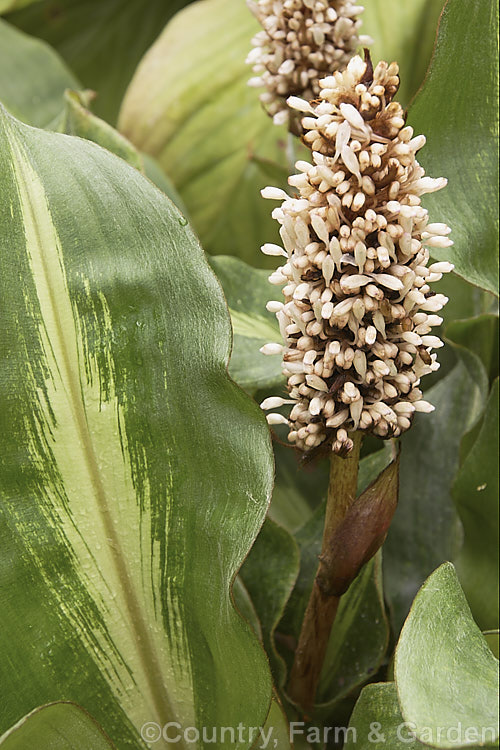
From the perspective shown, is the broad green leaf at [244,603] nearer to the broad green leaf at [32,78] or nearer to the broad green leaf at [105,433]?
the broad green leaf at [105,433]

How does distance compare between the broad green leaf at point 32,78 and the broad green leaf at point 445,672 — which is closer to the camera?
the broad green leaf at point 445,672

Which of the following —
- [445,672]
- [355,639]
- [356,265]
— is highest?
[356,265]

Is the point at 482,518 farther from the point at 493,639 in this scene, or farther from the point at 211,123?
the point at 211,123

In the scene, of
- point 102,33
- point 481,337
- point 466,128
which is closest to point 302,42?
point 466,128

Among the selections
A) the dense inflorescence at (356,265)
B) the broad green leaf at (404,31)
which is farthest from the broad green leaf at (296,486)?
the broad green leaf at (404,31)

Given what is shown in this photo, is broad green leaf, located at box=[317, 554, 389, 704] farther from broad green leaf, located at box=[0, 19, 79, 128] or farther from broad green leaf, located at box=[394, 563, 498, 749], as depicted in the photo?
broad green leaf, located at box=[0, 19, 79, 128]

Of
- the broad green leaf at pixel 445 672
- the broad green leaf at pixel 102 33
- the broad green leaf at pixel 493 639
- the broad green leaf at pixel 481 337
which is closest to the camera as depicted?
the broad green leaf at pixel 445 672
